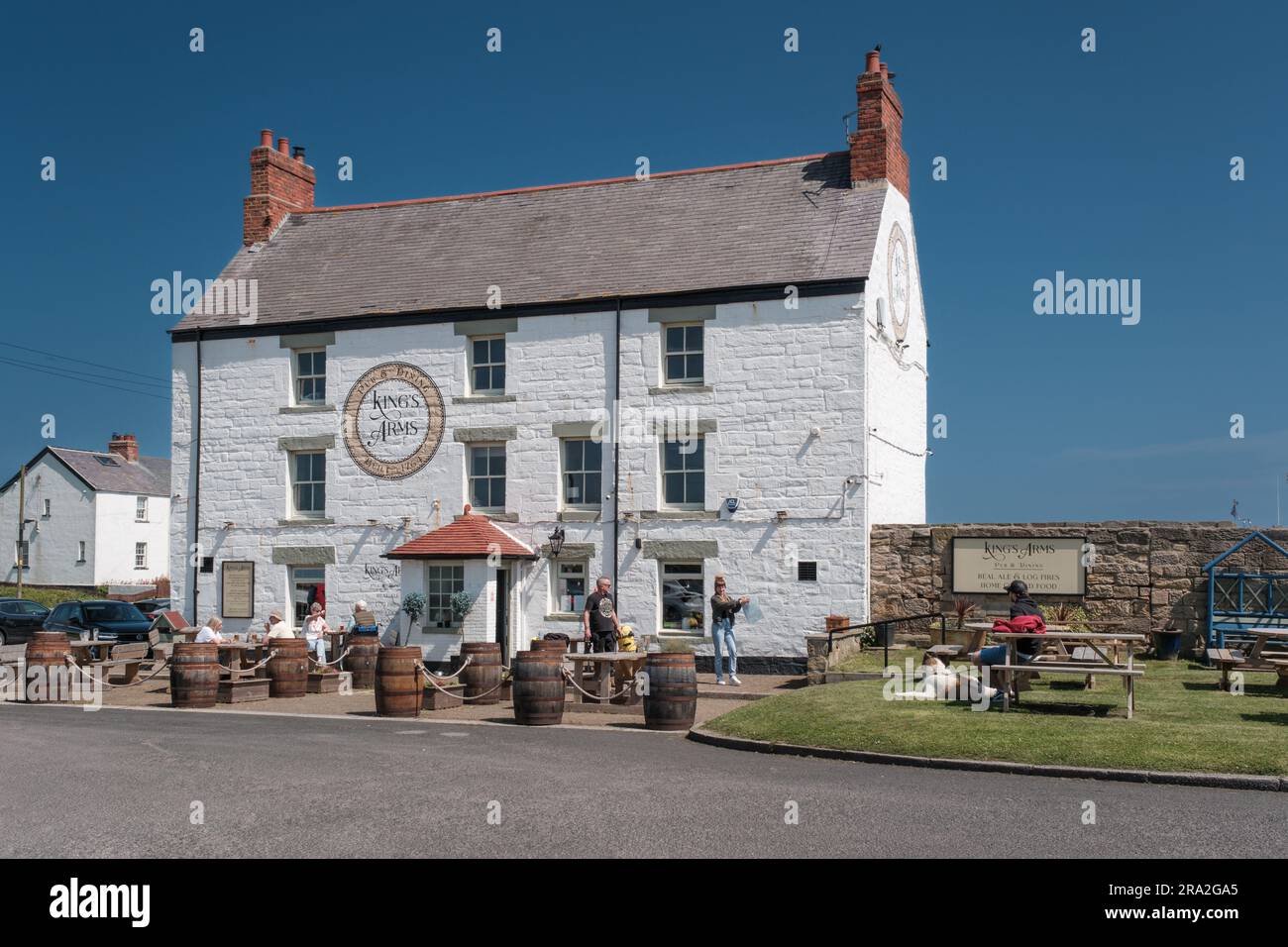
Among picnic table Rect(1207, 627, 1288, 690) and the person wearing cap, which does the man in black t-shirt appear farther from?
picnic table Rect(1207, 627, 1288, 690)

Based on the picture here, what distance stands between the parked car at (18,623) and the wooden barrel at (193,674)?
20.7 meters

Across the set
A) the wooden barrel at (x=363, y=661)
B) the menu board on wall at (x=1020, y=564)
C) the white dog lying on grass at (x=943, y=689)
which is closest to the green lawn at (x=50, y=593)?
the wooden barrel at (x=363, y=661)

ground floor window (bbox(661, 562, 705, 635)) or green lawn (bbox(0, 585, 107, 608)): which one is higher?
ground floor window (bbox(661, 562, 705, 635))

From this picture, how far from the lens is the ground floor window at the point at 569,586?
2597cm

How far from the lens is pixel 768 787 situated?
448 inches

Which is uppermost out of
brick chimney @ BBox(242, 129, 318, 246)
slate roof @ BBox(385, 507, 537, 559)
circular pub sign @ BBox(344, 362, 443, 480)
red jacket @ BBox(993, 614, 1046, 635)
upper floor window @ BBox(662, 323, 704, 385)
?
brick chimney @ BBox(242, 129, 318, 246)

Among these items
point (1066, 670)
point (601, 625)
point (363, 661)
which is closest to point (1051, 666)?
point (1066, 670)

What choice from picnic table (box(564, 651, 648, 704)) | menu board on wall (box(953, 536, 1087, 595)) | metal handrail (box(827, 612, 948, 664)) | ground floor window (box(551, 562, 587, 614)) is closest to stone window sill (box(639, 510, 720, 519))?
ground floor window (box(551, 562, 587, 614))

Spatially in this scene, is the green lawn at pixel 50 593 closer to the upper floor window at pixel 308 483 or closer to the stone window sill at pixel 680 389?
the upper floor window at pixel 308 483

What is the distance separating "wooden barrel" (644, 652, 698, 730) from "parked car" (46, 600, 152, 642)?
22.9 metres

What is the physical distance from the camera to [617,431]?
2564 cm

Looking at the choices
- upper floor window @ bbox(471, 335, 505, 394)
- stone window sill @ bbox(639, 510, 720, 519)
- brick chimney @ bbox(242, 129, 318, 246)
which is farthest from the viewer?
brick chimney @ bbox(242, 129, 318, 246)

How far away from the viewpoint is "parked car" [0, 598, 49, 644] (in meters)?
38.2
